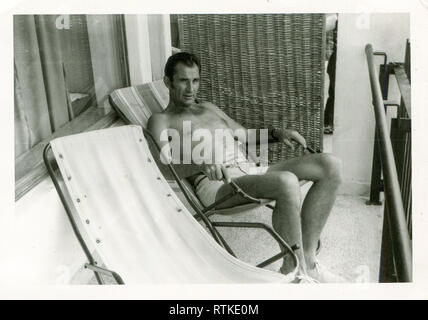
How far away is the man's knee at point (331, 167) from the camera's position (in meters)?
1.84

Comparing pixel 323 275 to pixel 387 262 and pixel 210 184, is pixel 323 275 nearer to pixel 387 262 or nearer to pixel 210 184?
pixel 387 262

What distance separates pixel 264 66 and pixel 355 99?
0.44 m

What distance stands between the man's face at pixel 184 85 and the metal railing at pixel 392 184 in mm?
624

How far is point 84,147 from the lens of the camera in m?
1.66

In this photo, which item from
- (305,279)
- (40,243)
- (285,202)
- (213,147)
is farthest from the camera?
(213,147)

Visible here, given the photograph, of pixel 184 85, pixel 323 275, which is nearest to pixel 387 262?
pixel 323 275

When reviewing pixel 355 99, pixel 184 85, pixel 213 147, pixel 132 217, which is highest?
pixel 184 85

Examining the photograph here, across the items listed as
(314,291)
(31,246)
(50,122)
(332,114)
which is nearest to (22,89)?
(50,122)

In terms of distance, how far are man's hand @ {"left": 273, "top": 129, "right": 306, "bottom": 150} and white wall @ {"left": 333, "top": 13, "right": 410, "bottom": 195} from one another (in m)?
0.35

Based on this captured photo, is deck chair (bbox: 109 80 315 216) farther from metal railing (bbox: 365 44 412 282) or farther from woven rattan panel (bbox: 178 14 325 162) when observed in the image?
metal railing (bbox: 365 44 412 282)

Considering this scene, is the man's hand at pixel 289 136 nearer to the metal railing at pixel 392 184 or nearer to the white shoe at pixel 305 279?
the metal railing at pixel 392 184

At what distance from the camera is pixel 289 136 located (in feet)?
6.33

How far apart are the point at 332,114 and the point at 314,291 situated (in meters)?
0.94
